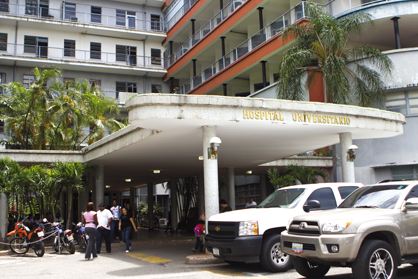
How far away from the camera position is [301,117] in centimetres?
1194

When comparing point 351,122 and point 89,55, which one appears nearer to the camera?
A: point 351,122

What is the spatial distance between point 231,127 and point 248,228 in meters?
3.47

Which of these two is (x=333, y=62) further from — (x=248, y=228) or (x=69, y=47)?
(x=69, y=47)

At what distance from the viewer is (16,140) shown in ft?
89.1

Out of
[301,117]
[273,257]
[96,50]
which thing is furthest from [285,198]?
[96,50]

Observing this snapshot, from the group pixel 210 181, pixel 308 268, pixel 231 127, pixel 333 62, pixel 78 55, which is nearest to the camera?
pixel 308 268

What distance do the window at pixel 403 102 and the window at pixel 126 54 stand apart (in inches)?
968

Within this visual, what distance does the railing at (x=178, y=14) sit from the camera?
37.1 meters

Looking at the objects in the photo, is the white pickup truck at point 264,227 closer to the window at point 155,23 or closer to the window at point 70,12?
the window at point 70,12

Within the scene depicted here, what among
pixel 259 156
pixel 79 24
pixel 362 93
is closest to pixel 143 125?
pixel 259 156

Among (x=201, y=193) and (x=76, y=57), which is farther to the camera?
(x=76, y=57)

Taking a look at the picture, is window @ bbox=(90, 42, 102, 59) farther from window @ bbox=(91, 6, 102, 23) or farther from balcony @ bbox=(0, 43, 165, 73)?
window @ bbox=(91, 6, 102, 23)

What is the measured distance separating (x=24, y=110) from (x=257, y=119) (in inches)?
772

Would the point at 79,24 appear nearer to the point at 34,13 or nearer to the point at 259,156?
the point at 34,13
